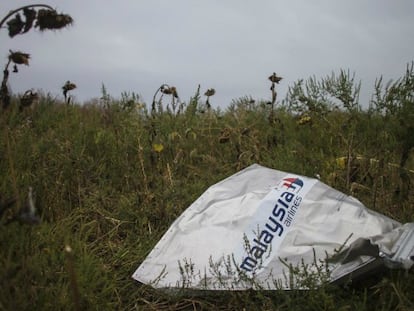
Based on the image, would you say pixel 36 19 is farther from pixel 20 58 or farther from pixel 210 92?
pixel 210 92

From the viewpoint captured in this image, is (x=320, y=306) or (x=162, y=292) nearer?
(x=320, y=306)

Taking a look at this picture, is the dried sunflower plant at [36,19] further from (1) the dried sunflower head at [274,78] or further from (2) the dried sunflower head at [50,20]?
(1) the dried sunflower head at [274,78]

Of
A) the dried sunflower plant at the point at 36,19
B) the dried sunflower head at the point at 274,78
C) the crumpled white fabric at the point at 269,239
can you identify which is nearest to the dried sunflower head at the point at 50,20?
the dried sunflower plant at the point at 36,19

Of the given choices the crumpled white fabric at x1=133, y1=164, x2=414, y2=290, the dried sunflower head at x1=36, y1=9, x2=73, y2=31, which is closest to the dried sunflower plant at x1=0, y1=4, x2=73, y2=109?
the dried sunflower head at x1=36, y1=9, x2=73, y2=31

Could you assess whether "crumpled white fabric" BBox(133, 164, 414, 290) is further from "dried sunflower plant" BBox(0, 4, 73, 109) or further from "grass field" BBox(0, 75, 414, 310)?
"dried sunflower plant" BBox(0, 4, 73, 109)

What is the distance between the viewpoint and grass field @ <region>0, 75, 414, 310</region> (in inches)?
57.7

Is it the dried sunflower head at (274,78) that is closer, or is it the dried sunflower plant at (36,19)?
the dried sunflower plant at (36,19)

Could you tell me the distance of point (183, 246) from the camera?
174 cm

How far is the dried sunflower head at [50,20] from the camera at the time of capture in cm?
147

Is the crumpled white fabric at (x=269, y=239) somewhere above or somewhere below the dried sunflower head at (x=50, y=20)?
below

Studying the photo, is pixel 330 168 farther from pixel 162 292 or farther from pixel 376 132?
pixel 162 292

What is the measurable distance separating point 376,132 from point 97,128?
77.5 inches

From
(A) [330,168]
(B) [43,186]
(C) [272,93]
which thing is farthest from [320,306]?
(C) [272,93]

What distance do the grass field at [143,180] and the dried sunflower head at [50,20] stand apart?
1.30 ft
